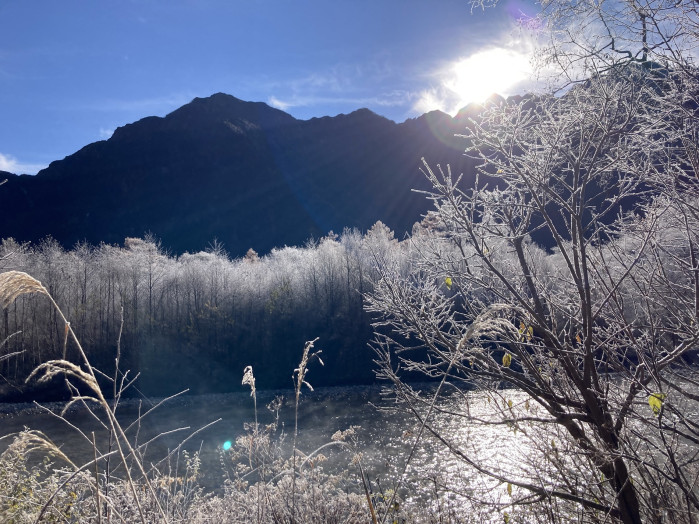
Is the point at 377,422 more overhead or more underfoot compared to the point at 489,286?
more underfoot

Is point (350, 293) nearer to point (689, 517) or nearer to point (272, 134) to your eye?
point (689, 517)

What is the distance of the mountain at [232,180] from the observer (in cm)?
10138

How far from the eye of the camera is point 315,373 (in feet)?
100

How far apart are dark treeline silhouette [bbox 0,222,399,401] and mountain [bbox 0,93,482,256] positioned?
5798cm

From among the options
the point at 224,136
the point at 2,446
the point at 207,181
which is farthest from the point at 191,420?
the point at 224,136

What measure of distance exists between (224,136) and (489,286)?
12462 centimetres

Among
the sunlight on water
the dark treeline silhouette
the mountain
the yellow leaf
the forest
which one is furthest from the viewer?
the mountain

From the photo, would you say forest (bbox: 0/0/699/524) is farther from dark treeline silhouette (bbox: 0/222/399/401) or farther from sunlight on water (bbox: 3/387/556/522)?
Answer: dark treeline silhouette (bbox: 0/222/399/401)

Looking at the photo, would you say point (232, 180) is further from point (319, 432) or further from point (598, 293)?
point (598, 293)

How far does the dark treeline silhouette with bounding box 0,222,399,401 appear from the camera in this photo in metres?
31.2

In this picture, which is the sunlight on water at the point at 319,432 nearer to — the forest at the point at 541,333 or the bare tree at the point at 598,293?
the forest at the point at 541,333

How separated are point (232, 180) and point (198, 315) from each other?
8169 centimetres

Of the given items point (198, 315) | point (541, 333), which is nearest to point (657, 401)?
point (541, 333)

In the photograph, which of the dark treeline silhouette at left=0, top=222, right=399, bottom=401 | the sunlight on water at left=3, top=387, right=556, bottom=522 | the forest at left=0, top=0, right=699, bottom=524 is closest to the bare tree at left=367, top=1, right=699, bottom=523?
the forest at left=0, top=0, right=699, bottom=524
